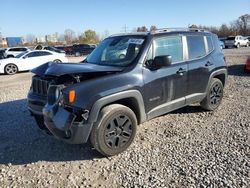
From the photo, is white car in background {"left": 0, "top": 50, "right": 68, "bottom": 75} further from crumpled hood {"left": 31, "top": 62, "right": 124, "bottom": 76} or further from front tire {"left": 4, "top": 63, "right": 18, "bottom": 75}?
crumpled hood {"left": 31, "top": 62, "right": 124, "bottom": 76}

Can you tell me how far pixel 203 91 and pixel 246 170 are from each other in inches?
95.2

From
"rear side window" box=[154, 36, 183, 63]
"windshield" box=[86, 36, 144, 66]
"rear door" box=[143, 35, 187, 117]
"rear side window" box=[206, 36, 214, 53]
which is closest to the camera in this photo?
"rear door" box=[143, 35, 187, 117]

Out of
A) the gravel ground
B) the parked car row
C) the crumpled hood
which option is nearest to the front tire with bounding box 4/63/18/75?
the gravel ground

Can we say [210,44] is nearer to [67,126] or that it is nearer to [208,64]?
[208,64]

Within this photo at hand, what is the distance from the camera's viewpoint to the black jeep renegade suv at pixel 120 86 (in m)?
3.92

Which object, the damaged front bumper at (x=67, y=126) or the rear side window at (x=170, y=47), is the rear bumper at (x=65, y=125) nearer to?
the damaged front bumper at (x=67, y=126)

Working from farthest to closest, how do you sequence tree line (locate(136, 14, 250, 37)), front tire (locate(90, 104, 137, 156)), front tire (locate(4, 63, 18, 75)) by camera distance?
tree line (locate(136, 14, 250, 37)), front tire (locate(4, 63, 18, 75)), front tire (locate(90, 104, 137, 156))

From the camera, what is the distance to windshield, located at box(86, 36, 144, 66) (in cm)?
479

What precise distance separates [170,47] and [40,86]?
2413 mm

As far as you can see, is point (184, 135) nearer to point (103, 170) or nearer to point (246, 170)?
point (246, 170)

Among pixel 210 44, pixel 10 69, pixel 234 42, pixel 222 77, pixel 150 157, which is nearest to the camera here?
pixel 150 157

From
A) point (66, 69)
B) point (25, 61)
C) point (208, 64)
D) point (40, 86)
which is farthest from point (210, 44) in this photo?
point (25, 61)

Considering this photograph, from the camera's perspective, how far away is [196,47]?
5.71 meters

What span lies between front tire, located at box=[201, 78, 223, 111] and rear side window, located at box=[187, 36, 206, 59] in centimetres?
77
